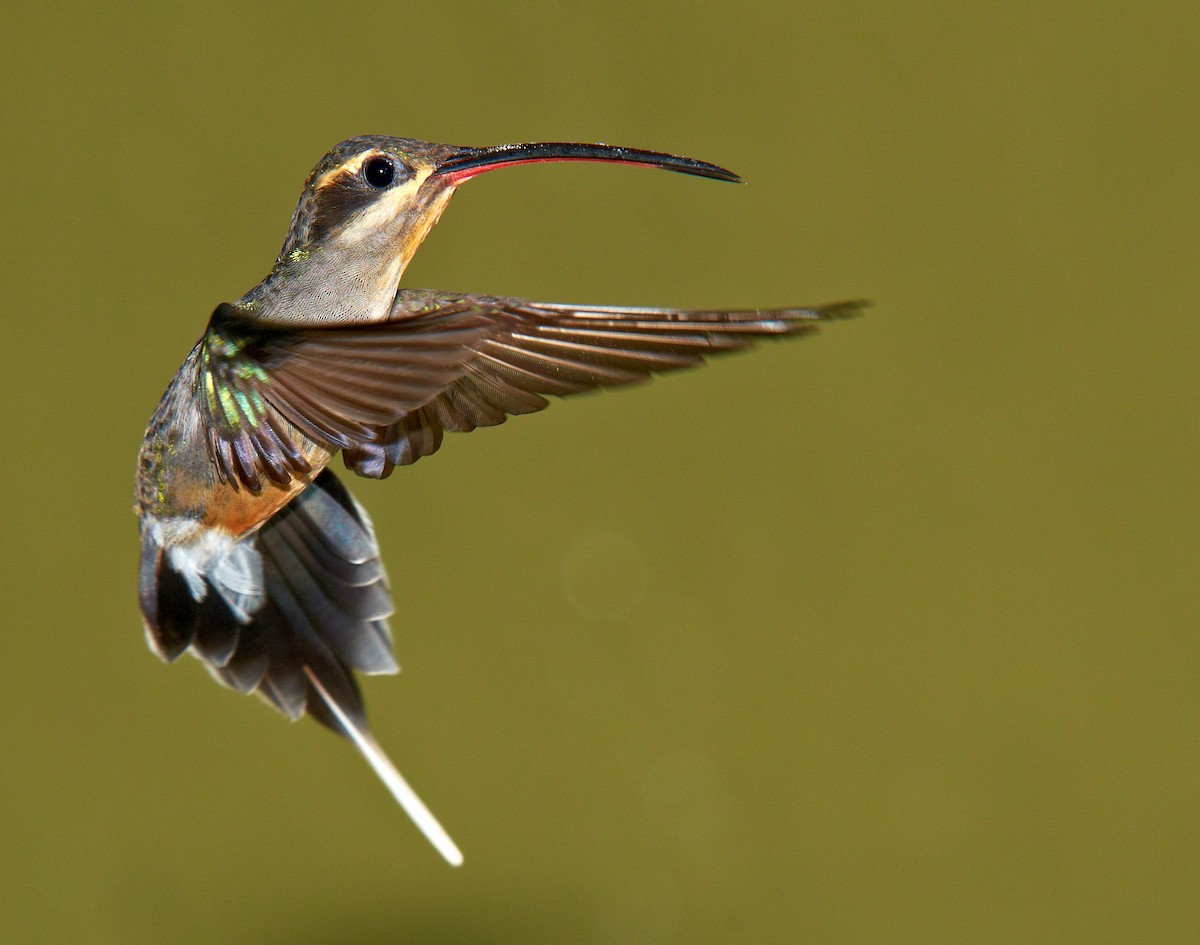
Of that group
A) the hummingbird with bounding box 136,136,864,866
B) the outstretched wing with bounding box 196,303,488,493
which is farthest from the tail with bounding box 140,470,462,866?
the outstretched wing with bounding box 196,303,488,493

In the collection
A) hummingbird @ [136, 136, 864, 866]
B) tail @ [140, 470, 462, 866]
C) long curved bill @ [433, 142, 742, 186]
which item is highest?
long curved bill @ [433, 142, 742, 186]

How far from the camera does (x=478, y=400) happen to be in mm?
437

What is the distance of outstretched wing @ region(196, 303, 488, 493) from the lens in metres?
0.32

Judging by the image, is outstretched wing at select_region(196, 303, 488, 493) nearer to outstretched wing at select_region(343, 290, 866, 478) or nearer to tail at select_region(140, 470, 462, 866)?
outstretched wing at select_region(343, 290, 866, 478)

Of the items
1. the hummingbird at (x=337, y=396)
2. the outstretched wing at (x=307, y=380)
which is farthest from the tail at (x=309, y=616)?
the outstretched wing at (x=307, y=380)

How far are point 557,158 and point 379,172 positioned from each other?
0.23 feet

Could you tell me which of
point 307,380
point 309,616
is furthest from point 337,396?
point 309,616

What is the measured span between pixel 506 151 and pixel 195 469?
17 centimetres

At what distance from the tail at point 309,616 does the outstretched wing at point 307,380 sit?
11cm

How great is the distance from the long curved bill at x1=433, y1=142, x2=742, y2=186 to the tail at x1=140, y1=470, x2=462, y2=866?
Result: 0.17 m

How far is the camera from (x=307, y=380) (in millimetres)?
353

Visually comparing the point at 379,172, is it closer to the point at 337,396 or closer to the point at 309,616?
the point at 337,396

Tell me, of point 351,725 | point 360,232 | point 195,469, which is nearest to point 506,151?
point 360,232

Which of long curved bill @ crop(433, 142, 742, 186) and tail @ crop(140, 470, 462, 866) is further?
tail @ crop(140, 470, 462, 866)
